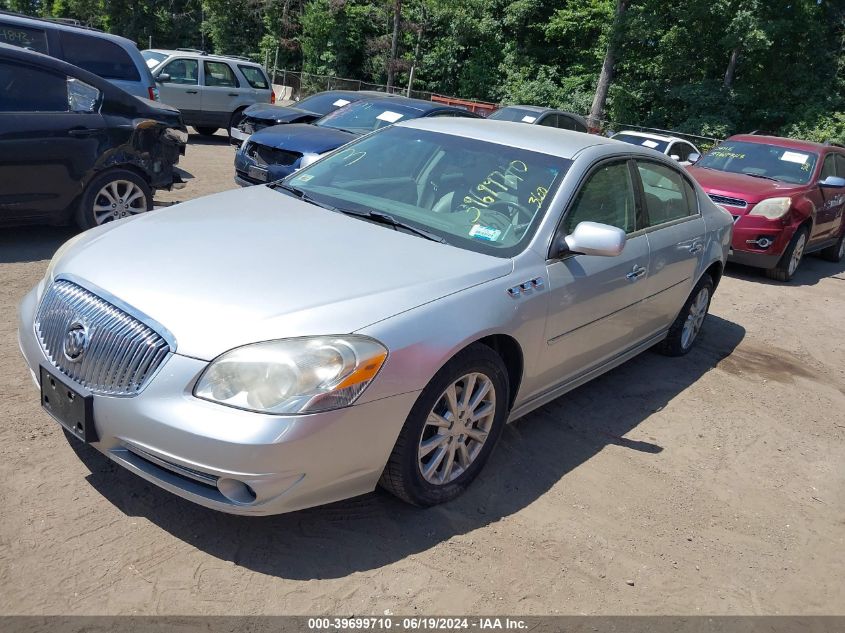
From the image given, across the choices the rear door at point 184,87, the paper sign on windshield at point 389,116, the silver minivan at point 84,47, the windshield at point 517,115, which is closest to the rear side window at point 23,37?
the silver minivan at point 84,47

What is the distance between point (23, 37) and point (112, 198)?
4.04m

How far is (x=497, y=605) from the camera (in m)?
2.96

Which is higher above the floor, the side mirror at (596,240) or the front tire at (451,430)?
the side mirror at (596,240)

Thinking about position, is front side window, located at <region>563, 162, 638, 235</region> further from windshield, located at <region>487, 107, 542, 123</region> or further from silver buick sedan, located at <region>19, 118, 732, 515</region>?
windshield, located at <region>487, 107, 542, 123</region>

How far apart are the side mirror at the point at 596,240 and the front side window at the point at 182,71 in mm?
12976

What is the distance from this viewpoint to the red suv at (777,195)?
29.8ft

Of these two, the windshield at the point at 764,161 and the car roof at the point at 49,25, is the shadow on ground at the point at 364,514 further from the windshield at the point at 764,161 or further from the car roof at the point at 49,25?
the car roof at the point at 49,25

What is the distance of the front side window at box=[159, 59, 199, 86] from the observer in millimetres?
14859

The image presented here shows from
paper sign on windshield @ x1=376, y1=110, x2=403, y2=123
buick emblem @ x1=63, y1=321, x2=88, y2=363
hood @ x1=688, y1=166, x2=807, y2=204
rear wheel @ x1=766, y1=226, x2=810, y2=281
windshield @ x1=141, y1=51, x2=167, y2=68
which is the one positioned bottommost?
rear wheel @ x1=766, y1=226, x2=810, y2=281

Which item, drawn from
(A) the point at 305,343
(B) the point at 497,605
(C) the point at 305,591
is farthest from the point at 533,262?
(C) the point at 305,591

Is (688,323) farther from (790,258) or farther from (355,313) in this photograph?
(790,258)

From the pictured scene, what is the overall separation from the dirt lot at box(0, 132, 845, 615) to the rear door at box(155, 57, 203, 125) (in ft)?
35.1

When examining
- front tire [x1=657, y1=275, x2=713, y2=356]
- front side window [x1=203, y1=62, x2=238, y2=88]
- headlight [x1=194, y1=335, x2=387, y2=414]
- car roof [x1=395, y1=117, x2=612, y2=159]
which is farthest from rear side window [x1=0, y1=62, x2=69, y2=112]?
front side window [x1=203, y1=62, x2=238, y2=88]

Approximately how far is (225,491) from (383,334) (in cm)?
83
